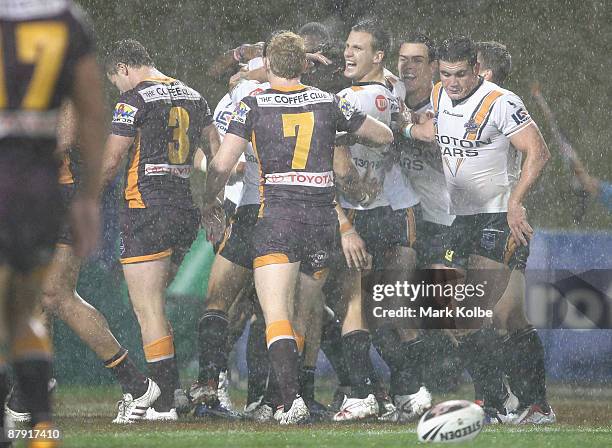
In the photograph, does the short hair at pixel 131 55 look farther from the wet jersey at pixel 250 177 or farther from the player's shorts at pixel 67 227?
the player's shorts at pixel 67 227

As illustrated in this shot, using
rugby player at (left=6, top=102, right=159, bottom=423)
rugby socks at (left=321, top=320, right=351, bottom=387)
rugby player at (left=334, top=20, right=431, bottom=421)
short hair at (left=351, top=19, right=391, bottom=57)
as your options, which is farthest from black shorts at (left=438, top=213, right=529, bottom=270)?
rugby player at (left=6, top=102, right=159, bottom=423)

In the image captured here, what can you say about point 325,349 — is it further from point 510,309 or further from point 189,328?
point 189,328

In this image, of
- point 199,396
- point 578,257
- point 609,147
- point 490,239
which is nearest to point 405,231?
point 490,239

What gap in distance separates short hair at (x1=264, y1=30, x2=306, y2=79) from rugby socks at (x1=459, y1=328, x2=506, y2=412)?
2.09 m

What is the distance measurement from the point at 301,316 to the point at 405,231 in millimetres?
1085

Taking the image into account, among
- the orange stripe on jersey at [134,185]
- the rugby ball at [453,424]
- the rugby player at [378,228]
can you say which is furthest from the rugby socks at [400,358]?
the rugby ball at [453,424]

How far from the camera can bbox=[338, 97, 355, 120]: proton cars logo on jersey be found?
22.9ft

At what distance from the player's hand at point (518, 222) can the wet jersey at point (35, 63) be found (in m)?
3.76

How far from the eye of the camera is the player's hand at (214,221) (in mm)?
7305

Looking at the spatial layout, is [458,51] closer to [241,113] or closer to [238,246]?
[241,113]

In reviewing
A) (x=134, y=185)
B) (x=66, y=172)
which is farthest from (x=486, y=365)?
(x=66, y=172)

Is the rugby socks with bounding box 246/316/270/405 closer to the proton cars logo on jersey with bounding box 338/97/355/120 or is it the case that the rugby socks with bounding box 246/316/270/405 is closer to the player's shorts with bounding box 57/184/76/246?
the player's shorts with bounding box 57/184/76/246

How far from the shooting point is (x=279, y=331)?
6.61 meters

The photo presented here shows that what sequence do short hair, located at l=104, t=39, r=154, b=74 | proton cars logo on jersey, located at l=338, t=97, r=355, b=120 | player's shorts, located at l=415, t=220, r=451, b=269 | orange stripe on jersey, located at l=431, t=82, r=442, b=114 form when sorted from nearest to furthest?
1. proton cars logo on jersey, located at l=338, t=97, r=355, b=120
2. short hair, located at l=104, t=39, r=154, b=74
3. orange stripe on jersey, located at l=431, t=82, r=442, b=114
4. player's shorts, located at l=415, t=220, r=451, b=269
